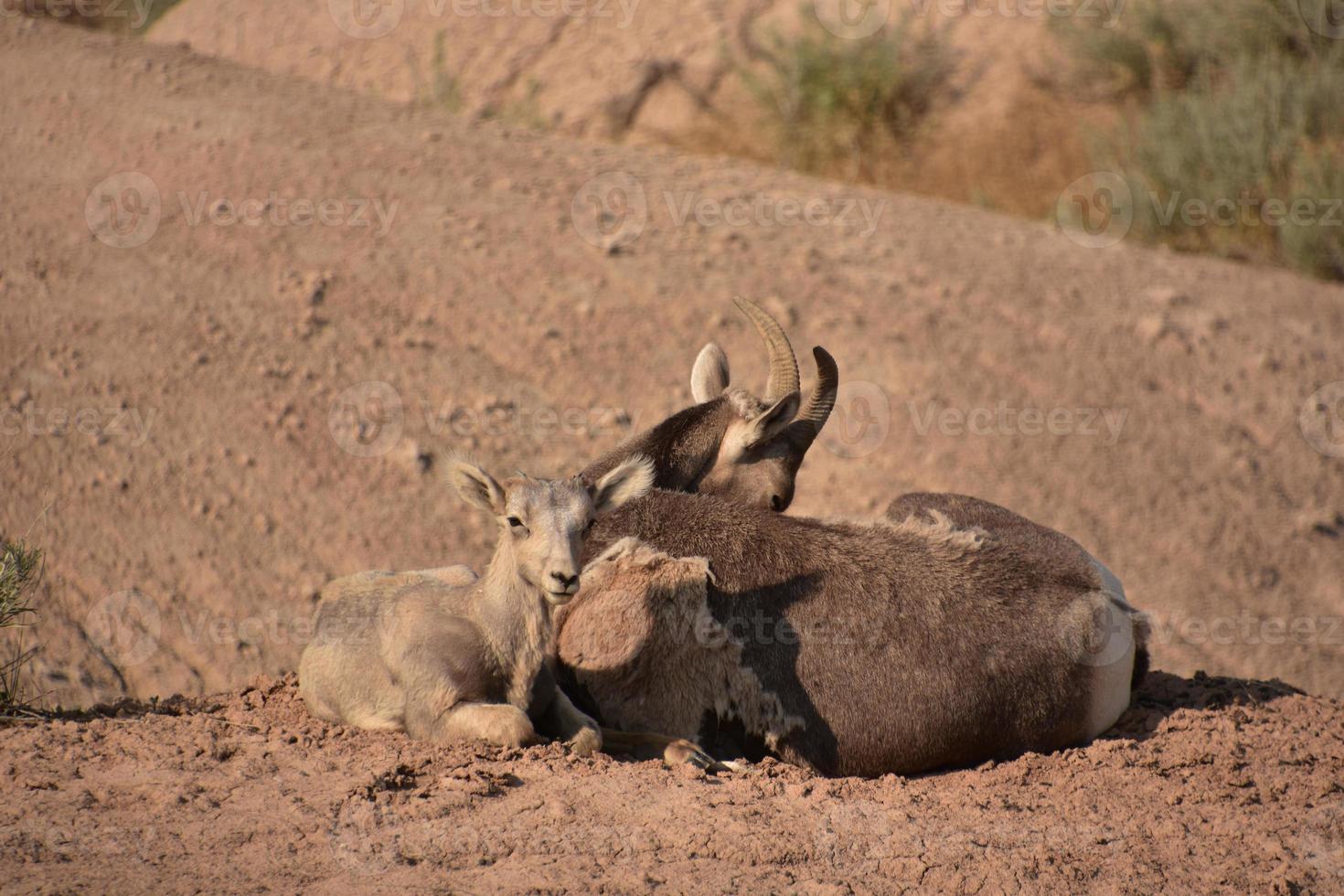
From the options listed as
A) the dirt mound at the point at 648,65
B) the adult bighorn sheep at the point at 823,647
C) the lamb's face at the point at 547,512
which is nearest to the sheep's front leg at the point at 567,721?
the adult bighorn sheep at the point at 823,647

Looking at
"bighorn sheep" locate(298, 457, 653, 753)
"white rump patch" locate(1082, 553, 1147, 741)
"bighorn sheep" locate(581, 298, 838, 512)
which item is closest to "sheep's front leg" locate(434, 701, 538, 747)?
"bighorn sheep" locate(298, 457, 653, 753)

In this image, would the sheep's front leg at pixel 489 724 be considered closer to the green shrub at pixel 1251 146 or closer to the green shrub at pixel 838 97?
the green shrub at pixel 1251 146

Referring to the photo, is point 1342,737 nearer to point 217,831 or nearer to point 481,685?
point 481,685

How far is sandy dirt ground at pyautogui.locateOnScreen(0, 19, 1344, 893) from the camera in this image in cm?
461

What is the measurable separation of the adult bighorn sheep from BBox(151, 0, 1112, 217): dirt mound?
1014 cm

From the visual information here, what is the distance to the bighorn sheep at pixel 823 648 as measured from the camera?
217 inches

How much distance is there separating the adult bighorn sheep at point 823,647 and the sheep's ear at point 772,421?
1.47 metres

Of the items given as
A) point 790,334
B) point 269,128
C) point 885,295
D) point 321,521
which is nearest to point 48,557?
point 321,521

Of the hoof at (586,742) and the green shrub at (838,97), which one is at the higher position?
the green shrub at (838,97)

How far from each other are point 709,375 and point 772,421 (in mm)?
949

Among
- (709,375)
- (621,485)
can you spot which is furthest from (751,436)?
(621,485)

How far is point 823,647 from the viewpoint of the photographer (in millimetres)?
5547

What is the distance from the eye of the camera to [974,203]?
15.0m

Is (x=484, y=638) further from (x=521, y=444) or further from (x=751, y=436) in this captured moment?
(x=521, y=444)
